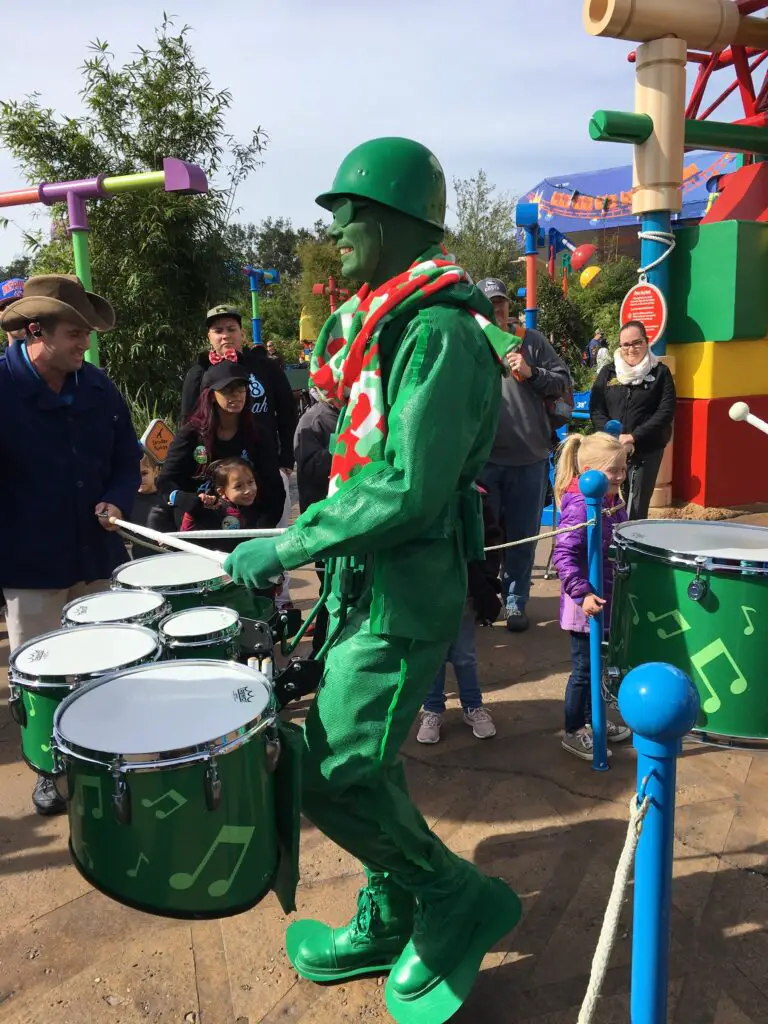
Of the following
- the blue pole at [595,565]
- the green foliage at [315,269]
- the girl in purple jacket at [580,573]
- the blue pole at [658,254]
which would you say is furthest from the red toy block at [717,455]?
the green foliage at [315,269]

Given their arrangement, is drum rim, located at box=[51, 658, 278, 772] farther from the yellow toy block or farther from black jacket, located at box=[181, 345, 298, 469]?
the yellow toy block

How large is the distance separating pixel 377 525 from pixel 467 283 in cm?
59

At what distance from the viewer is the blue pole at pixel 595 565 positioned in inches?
117

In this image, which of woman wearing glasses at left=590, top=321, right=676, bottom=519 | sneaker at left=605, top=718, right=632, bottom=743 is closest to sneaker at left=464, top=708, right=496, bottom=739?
sneaker at left=605, top=718, right=632, bottom=743

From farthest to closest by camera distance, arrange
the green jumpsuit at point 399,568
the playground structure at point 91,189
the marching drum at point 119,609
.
Answer: 1. the playground structure at point 91,189
2. the marching drum at point 119,609
3. the green jumpsuit at point 399,568

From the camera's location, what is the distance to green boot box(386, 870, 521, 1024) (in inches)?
77.5

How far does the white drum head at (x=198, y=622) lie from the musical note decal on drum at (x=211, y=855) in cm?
92

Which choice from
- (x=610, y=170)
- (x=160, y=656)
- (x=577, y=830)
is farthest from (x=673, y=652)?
(x=610, y=170)

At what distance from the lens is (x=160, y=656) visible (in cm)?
227

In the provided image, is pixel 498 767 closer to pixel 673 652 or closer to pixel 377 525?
pixel 673 652

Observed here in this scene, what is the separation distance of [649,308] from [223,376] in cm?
502

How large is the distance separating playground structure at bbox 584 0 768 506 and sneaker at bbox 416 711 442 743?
5.00 meters

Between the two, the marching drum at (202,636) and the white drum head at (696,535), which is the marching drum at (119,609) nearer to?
the marching drum at (202,636)

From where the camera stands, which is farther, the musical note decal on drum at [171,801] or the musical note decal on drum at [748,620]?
the musical note decal on drum at [748,620]
